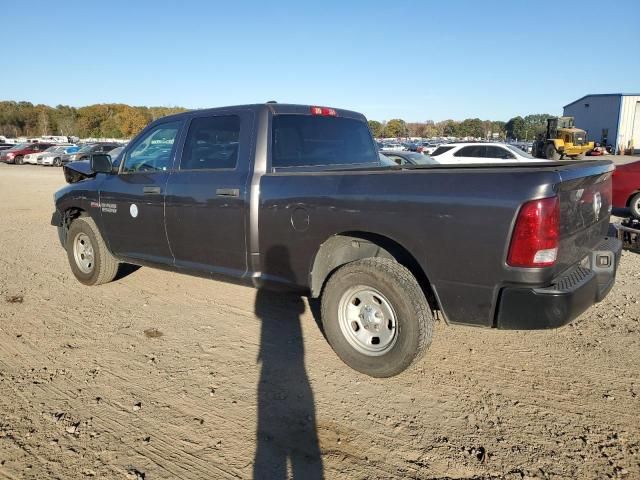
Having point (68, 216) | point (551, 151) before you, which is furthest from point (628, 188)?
point (551, 151)

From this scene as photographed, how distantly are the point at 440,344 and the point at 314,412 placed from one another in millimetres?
1475

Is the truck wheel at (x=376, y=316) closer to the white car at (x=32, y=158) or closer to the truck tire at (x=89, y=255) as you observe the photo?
the truck tire at (x=89, y=255)

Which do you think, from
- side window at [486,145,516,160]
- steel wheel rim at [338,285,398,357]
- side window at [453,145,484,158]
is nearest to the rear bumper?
steel wheel rim at [338,285,398,357]

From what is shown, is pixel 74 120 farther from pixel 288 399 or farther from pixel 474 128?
pixel 288 399

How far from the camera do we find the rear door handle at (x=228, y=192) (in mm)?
3967

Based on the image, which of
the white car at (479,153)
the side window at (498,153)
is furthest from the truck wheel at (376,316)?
the side window at (498,153)

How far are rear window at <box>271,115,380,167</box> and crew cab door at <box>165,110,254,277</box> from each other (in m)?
0.27

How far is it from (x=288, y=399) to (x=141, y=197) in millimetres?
2609

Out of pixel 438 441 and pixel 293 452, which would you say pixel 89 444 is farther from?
pixel 438 441

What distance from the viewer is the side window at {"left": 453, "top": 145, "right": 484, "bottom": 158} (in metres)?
17.0

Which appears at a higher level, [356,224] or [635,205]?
[356,224]

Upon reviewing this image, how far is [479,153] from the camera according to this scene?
1694 cm

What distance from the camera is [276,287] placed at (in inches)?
156

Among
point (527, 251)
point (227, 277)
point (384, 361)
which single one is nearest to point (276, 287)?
point (227, 277)
